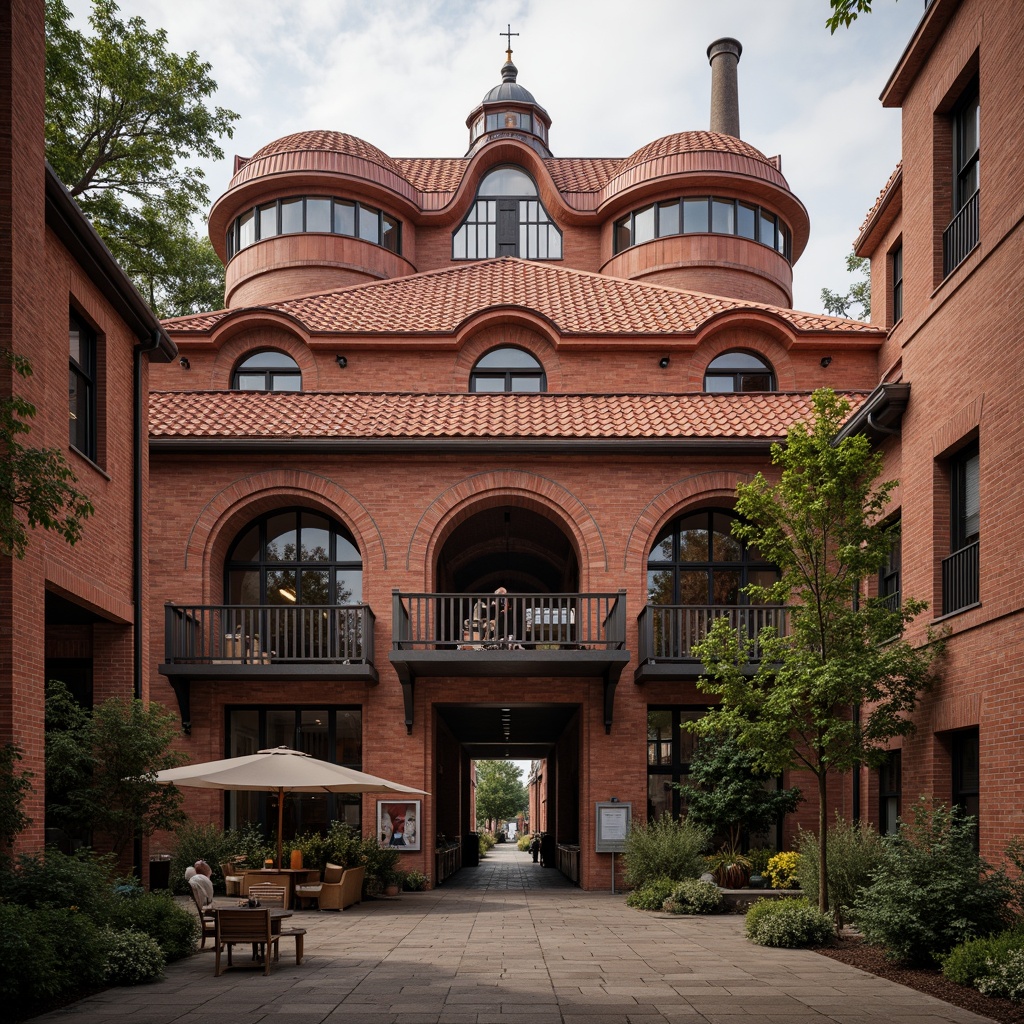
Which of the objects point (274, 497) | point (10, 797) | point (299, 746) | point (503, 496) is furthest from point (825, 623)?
point (274, 497)

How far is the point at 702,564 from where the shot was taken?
75.3 feet

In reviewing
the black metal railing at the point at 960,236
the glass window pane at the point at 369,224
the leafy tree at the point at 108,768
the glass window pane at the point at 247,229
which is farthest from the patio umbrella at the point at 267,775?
the glass window pane at the point at 247,229

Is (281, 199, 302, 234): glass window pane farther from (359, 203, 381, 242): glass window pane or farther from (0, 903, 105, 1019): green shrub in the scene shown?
(0, 903, 105, 1019): green shrub

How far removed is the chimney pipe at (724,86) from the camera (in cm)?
4116

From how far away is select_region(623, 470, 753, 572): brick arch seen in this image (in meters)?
22.1

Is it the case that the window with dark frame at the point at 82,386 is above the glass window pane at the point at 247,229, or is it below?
below

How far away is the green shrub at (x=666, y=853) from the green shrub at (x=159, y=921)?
7877mm

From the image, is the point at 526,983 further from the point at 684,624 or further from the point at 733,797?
the point at 684,624

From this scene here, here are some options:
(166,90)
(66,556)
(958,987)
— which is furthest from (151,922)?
(166,90)

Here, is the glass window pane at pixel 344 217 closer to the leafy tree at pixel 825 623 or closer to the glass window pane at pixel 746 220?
the glass window pane at pixel 746 220

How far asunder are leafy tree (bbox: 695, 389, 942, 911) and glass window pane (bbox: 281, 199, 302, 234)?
20041 mm

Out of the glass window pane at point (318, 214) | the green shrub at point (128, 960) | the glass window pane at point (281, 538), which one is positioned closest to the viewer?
the green shrub at point (128, 960)

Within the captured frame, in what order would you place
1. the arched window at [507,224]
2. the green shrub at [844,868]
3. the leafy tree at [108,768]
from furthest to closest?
the arched window at [507,224] → the leafy tree at [108,768] → the green shrub at [844,868]

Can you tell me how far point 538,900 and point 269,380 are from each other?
13.6 metres
